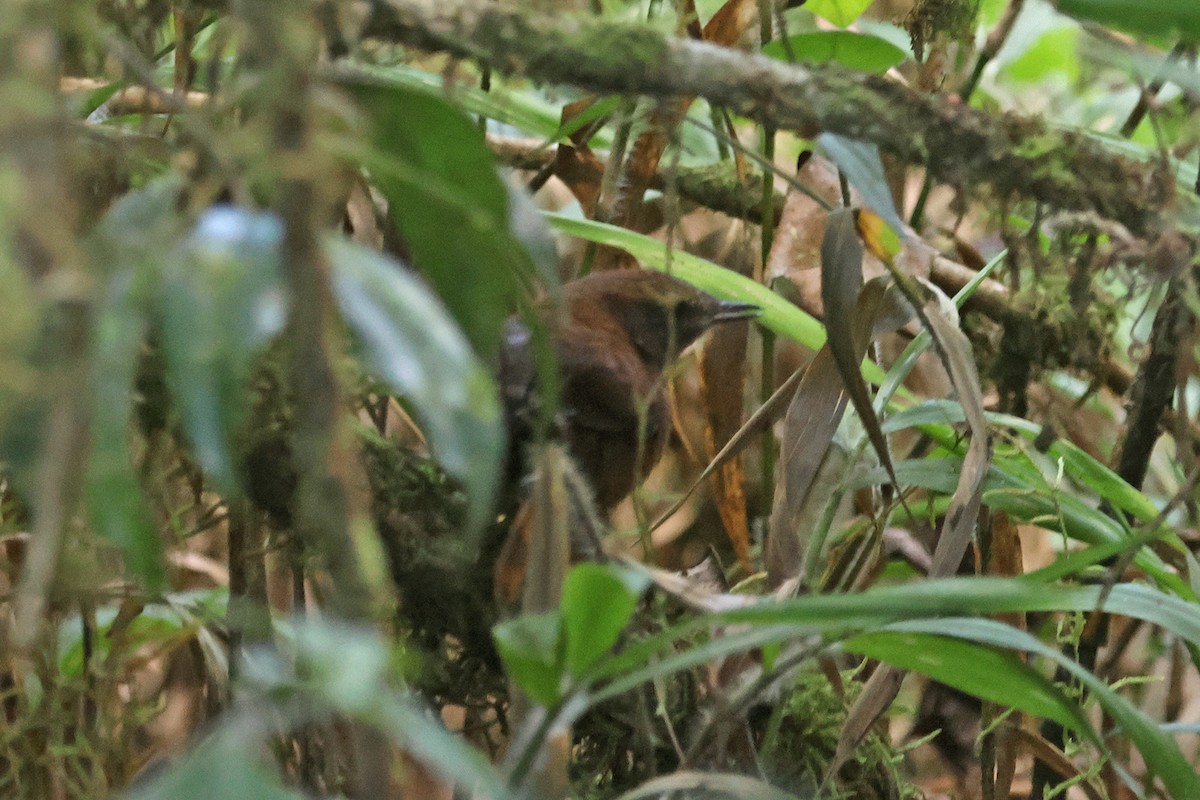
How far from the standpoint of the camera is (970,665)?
995 millimetres

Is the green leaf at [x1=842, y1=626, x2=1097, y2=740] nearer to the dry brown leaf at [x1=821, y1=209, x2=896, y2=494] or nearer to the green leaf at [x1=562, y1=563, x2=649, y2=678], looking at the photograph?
the dry brown leaf at [x1=821, y1=209, x2=896, y2=494]

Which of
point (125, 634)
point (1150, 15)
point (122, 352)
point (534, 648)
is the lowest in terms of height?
→ point (125, 634)

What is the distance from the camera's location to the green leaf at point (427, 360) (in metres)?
0.58

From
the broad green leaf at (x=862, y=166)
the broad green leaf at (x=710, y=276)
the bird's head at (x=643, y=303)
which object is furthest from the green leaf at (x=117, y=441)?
the bird's head at (x=643, y=303)

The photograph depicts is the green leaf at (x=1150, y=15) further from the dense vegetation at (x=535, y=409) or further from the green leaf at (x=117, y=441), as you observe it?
the green leaf at (x=117, y=441)

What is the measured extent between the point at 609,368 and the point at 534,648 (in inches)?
41.7

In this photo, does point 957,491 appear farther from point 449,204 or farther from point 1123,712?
point 449,204

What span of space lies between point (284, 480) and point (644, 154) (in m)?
0.81

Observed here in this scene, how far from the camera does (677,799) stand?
3.86 feet

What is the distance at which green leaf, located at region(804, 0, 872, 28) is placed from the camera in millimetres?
1759

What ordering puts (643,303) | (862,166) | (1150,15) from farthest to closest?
(643,303) → (862,166) → (1150,15)

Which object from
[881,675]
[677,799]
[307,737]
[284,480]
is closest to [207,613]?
[307,737]

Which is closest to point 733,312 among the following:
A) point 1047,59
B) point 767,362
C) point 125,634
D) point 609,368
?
point 767,362

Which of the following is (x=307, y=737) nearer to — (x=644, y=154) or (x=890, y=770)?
(x=890, y=770)
